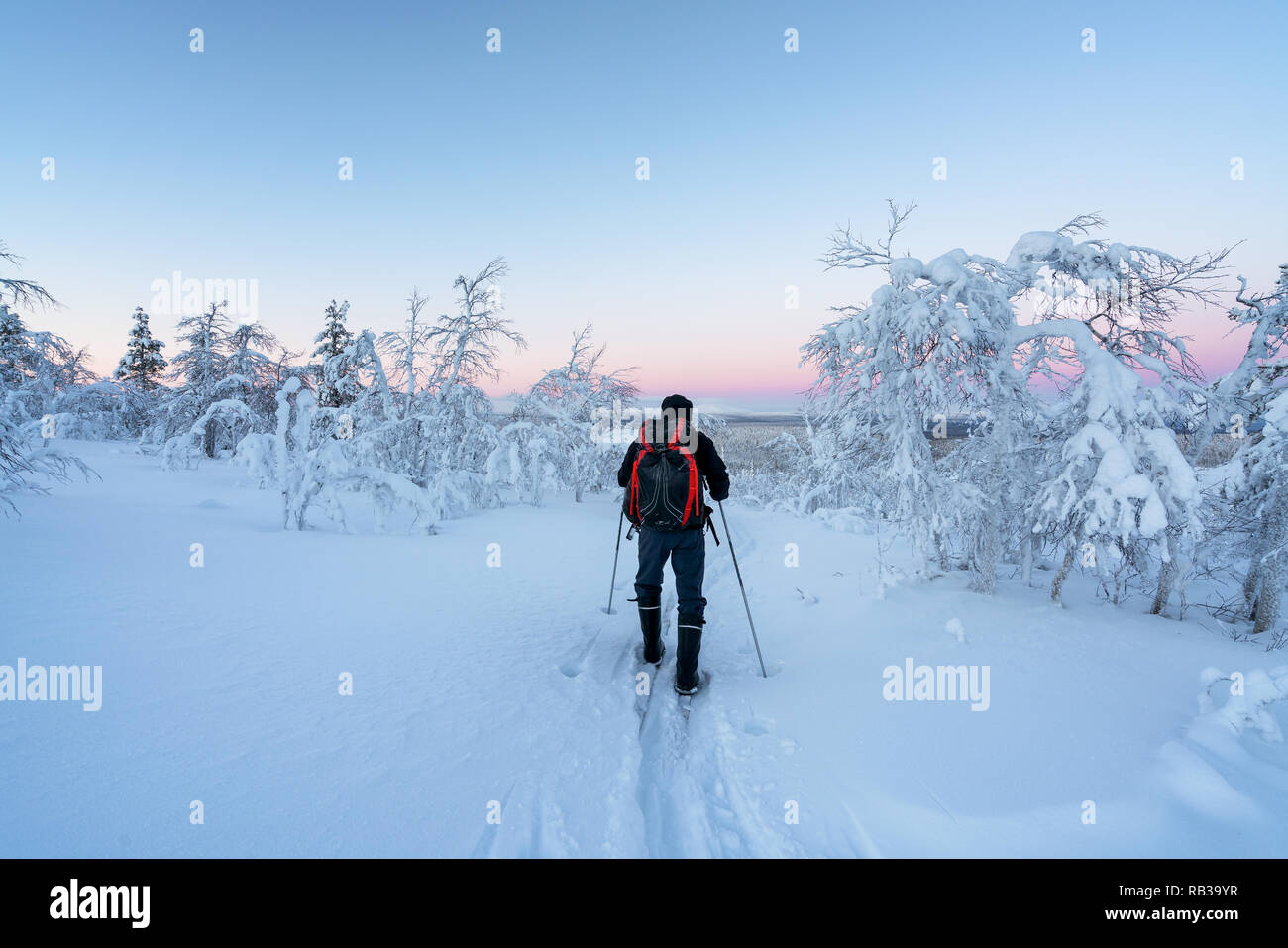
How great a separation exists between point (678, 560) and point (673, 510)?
0.48 m

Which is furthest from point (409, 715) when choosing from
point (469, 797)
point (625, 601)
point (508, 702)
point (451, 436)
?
point (451, 436)

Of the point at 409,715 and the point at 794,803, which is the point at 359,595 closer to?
the point at 409,715

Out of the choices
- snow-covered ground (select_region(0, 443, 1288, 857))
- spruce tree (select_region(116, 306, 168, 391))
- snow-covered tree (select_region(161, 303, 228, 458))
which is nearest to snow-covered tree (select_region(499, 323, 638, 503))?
snow-covered ground (select_region(0, 443, 1288, 857))

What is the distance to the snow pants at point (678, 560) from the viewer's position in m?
4.50

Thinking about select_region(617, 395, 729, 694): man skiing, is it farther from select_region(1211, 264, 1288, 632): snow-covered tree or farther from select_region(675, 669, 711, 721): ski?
select_region(1211, 264, 1288, 632): snow-covered tree

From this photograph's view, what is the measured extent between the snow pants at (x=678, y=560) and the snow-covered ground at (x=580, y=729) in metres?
0.81

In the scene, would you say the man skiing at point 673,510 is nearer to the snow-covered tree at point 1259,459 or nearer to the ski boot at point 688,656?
the ski boot at point 688,656

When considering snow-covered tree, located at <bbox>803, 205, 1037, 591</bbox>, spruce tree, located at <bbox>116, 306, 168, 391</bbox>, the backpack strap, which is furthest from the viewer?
spruce tree, located at <bbox>116, 306, 168, 391</bbox>

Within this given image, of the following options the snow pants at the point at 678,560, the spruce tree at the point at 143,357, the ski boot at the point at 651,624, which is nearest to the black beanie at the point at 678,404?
the snow pants at the point at 678,560

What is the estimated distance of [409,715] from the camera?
11.0 ft

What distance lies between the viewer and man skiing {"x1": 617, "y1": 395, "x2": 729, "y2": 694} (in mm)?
4477

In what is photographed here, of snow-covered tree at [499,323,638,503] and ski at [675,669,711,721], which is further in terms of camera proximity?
snow-covered tree at [499,323,638,503]
